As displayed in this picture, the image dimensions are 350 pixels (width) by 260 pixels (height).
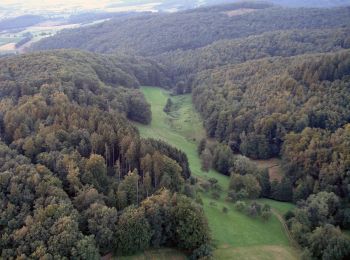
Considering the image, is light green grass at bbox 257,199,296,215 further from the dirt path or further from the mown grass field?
the dirt path

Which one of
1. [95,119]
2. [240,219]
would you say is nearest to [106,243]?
[240,219]

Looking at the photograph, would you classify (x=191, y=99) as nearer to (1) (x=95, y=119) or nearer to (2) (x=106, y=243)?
(1) (x=95, y=119)

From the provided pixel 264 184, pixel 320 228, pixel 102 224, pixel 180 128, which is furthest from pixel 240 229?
pixel 180 128

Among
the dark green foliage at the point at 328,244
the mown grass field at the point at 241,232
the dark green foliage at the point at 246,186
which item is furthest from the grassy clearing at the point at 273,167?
the dark green foliage at the point at 328,244

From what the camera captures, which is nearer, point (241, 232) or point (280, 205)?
point (241, 232)

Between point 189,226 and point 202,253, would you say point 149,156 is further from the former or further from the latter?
point 202,253

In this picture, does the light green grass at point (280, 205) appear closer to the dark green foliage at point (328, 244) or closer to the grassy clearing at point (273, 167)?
the grassy clearing at point (273, 167)

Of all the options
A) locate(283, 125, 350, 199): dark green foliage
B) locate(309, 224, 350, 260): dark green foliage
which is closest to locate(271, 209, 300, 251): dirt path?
locate(309, 224, 350, 260): dark green foliage
